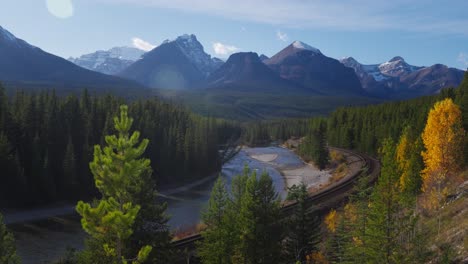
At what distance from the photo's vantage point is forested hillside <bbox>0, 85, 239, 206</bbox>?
219 feet

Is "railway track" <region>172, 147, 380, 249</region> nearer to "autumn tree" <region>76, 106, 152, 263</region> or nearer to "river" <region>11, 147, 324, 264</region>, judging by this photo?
"river" <region>11, 147, 324, 264</region>

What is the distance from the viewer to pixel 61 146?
7638cm

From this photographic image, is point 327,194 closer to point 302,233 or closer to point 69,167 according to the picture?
point 302,233

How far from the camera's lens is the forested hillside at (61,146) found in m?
66.9

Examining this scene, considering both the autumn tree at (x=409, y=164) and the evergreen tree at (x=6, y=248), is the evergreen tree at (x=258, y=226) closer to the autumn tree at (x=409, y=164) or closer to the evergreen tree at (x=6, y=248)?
the evergreen tree at (x=6, y=248)

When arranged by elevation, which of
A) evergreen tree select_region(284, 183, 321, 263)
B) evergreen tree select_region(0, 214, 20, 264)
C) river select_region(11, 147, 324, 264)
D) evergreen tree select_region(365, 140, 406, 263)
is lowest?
river select_region(11, 147, 324, 264)

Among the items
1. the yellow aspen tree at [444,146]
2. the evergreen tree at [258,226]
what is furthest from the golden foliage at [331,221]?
the evergreen tree at [258,226]

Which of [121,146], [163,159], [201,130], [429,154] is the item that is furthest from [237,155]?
[121,146]

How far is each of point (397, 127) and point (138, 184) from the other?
8008cm

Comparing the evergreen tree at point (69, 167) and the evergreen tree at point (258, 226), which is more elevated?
the evergreen tree at point (258, 226)

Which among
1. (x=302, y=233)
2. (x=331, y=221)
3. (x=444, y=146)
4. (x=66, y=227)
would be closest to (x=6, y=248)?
(x=302, y=233)

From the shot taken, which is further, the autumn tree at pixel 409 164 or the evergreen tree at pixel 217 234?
the autumn tree at pixel 409 164

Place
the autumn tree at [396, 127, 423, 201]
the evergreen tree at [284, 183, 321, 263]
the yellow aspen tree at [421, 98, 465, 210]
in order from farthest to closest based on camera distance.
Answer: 1. the autumn tree at [396, 127, 423, 201]
2. the yellow aspen tree at [421, 98, 465, 210]
3. the evergreen tree at [284, 183, 321, 263]

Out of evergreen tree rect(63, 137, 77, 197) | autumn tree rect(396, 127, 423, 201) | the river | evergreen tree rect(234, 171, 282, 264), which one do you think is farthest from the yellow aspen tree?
evergreen tree rect(63, 137, 77, 197)
